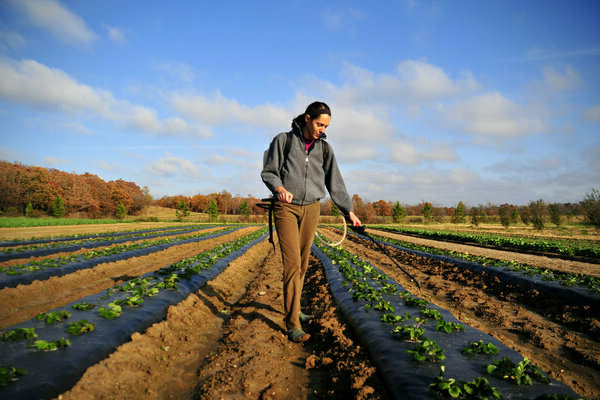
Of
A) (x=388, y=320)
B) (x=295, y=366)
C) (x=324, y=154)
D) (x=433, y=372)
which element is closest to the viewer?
(x=433, y=372)

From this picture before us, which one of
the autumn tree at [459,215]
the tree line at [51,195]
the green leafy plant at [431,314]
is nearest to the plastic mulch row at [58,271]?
the green leafy plant at [431,314]

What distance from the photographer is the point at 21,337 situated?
3.01 meters

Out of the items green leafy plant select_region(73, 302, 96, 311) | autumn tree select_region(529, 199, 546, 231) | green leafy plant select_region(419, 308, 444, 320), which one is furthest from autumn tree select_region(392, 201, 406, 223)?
green leafy plant select_region(73, 302, 96, 311)

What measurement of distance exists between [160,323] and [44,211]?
69989 mm

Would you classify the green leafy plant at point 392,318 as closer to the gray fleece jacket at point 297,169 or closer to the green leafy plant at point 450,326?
the green leafy plant at point 450,326

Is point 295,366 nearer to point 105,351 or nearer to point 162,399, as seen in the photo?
point 162,399

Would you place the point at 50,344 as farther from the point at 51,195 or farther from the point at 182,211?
the point at 51,195

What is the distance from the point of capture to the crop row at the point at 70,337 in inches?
96.0

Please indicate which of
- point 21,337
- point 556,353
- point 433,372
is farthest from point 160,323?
point 556,353

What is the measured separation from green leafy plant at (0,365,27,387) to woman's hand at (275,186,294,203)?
2828mm

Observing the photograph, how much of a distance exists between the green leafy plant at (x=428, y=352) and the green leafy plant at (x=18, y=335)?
393 cm

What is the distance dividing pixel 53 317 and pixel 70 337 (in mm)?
539

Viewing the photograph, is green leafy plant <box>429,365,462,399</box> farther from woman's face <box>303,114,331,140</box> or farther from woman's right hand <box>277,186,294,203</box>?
woman's face <box>303,114,331,140</box>

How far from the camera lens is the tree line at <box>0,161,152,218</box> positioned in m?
54.6
